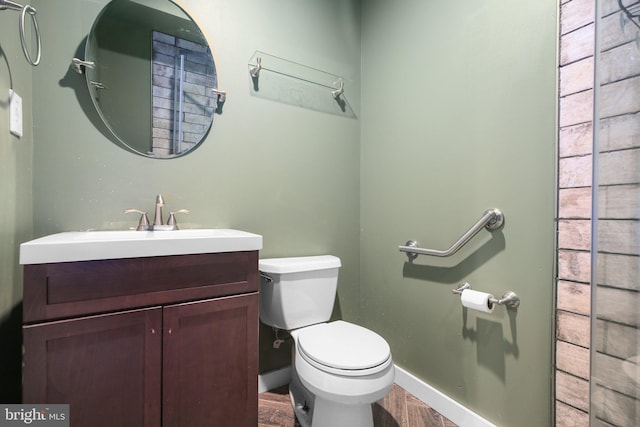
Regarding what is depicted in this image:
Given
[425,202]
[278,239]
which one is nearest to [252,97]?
[278,239]

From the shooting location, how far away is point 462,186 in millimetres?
1378

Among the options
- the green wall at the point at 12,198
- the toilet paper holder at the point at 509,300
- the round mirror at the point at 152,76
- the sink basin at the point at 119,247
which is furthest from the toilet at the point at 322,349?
the green wall at the point at 12,198

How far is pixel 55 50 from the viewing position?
3.92 feet

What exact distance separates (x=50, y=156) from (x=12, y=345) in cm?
71

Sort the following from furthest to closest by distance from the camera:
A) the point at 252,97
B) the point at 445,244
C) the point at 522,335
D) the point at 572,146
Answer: the point at 252,97 < the point at 445,244 < the point at 522,335 < the point at 572,146

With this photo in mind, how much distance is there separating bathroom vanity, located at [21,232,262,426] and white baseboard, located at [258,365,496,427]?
51 cm

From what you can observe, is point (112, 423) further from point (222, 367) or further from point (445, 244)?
point (445, 244)

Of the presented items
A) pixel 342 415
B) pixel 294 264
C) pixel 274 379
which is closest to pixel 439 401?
pixel 342 415

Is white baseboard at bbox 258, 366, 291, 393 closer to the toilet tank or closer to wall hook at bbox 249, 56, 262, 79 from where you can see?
the toilet tank

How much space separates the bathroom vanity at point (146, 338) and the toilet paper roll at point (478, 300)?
2.85 ft

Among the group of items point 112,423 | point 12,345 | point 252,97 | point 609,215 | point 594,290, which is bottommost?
point 112,423

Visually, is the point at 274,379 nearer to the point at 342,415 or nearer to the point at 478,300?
the point at 342,415

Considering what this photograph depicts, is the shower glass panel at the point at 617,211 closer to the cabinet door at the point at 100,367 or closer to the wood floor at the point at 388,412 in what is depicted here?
the wood floor at the point at 388,412

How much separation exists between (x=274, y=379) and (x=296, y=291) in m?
0.59
